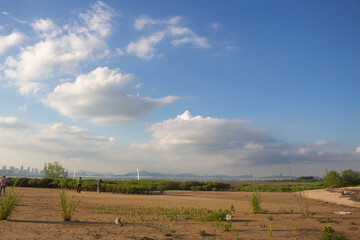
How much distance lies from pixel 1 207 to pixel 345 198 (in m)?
25.7

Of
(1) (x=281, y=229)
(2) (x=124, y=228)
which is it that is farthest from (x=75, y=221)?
(1) (x=281, y=229)

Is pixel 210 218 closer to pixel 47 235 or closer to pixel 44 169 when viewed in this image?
pixel 47 235

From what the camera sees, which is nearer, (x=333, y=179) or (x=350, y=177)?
(x=350, y=177)

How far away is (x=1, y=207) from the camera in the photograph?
33.1 ft

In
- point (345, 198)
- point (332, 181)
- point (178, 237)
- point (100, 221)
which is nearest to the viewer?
point (178, 237)

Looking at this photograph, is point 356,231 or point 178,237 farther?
point 356,231

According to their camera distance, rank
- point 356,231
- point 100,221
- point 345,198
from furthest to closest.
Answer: point 345,198
point 100,221
point 356,231

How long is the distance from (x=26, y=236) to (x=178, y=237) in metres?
4.64

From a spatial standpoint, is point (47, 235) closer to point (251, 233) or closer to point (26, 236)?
point (26, 236)

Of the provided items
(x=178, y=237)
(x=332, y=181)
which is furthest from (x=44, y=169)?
(x=178, y=237)

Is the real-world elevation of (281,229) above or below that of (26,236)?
below

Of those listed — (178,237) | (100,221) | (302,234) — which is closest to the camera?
(178,237)

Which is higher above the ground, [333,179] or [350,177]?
[350,177]

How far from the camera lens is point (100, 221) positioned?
36.8 feet
